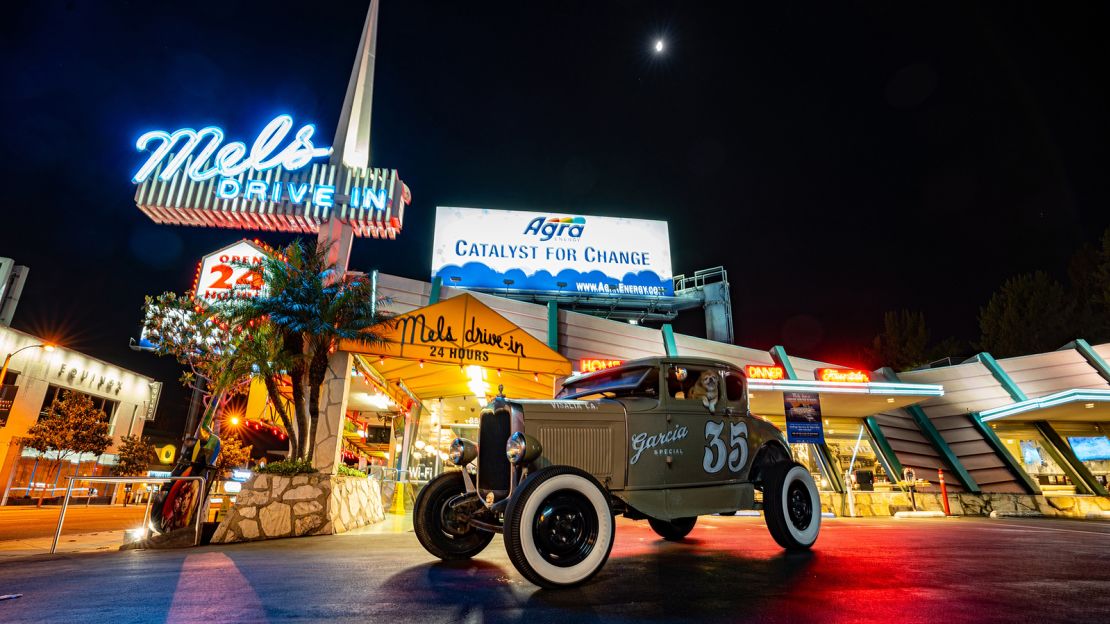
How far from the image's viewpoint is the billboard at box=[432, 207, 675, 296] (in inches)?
826

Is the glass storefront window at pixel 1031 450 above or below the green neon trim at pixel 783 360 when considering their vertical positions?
below

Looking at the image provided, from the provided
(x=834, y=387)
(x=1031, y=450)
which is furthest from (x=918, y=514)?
(x=1031, y=450)

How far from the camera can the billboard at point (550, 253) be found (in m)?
21.0

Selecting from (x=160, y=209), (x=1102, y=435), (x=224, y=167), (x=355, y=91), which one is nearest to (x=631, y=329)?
(x=355, y=91)

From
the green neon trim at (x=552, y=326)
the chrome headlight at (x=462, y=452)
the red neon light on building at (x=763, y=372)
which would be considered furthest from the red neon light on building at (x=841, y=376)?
the chrome headlight at (x=462, y=452)

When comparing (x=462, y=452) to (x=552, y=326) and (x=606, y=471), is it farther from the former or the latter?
(x=552, y=326)

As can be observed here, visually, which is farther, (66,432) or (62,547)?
(66,432)

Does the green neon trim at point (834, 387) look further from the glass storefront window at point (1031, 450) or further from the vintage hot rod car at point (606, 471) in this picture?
the vintage hot rod car at point (606, 471)

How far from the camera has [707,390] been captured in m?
4.99

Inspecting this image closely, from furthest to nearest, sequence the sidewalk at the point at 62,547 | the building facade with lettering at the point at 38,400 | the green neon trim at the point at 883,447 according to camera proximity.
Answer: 1. the building facade with lettering at the point at 38,400
2. the green neon trim at the point at 883,447
3. the sidewalk at the point at 62,547

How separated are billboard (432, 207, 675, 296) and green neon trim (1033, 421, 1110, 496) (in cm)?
1560

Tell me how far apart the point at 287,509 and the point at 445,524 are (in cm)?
447

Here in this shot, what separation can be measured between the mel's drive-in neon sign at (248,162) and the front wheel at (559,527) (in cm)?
1695

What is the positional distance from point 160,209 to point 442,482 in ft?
64.5
